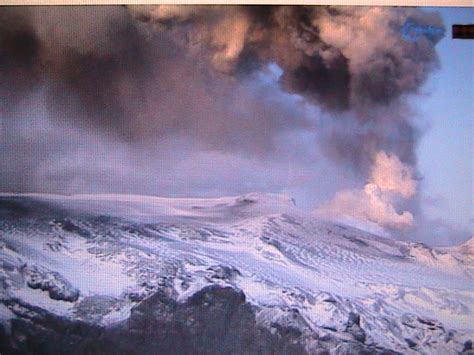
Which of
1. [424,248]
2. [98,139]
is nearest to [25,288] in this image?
[98,139]

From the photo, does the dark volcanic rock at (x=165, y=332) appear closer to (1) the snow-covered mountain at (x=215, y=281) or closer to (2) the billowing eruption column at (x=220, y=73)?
(1) the snow-covered mountain at (x=215, y=281)

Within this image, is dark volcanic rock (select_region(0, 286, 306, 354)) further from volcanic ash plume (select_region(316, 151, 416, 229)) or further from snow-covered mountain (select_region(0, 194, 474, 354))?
volcanic ash plume (select_region(316, 151, 416, 229))

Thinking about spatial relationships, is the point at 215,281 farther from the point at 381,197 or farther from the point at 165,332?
the point at 381,197

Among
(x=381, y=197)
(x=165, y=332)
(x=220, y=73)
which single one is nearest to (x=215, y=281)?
(x=165, y=332)

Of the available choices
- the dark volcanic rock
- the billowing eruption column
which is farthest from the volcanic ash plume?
the dark volcanic rock

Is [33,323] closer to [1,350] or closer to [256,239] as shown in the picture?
[1,350]

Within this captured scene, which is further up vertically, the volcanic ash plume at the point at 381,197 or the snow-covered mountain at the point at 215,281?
the volcanic ash plume at the point at 381,197

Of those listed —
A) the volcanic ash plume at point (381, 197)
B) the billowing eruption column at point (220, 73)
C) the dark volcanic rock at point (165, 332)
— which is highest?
the billowing eruption column at point (220, 73)

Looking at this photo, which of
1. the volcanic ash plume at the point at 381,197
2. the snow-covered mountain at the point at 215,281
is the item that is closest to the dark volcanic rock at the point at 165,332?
the snow-covered mountain at the point at 215,281
